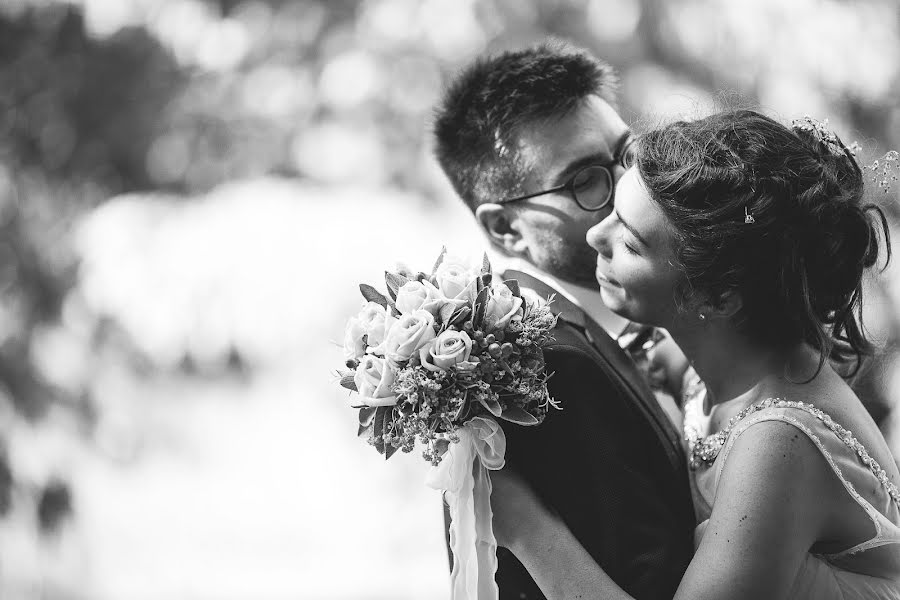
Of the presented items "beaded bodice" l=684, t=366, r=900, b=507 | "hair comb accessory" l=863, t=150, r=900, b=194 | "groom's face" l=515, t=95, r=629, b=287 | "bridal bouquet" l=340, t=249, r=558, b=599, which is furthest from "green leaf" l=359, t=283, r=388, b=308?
"hair comb accessory" l=863, t=150, r=900, b=194

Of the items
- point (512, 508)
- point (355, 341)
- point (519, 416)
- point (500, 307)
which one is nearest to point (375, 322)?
point (355, 341)

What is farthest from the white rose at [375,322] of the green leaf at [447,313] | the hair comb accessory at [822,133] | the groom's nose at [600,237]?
the hair comb accessory at [822,133]

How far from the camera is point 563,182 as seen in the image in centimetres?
338

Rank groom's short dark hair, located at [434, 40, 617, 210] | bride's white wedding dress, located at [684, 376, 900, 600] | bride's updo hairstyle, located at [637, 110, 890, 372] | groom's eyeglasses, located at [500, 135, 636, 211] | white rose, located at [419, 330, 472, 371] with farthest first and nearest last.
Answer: groom's short dark hair, located at [434, 40, 617, 210] < groom's eyeglasses, located at [500, 135, 636, 211] < bride's updo hairstyle, located at [637, 110, 890, 372] < bride's white wedding dress, located at [684, 376, 900, 600] < white rose, located at [419, 330, 472, 371]

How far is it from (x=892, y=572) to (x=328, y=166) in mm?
6896

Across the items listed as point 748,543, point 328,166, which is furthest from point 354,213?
point 748,543

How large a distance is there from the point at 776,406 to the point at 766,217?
547mm

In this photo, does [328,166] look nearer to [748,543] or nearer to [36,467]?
[36,467]

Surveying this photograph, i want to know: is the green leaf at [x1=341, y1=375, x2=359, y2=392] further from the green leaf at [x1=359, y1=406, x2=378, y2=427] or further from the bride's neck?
the bride's neck

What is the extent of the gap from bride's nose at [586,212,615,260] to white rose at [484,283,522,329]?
0.52 meters

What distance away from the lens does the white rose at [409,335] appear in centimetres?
255

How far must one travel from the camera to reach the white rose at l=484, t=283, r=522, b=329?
263cm

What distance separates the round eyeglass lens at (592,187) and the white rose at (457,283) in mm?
761

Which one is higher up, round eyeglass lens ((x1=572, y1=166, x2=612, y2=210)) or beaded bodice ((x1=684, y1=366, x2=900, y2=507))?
round eyeglass lens ((x1=572, y1=166, x2=612, y2=210))
